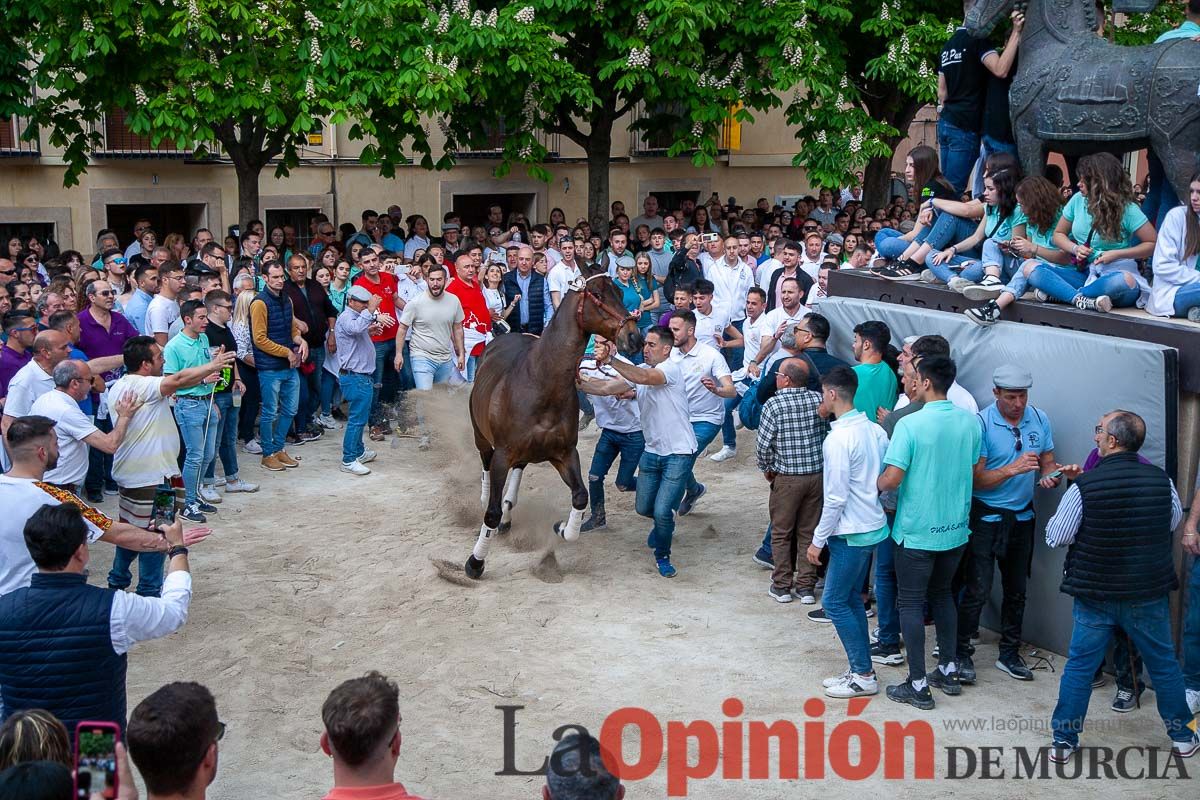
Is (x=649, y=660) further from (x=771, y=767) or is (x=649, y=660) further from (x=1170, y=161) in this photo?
(x=1170, y=161)

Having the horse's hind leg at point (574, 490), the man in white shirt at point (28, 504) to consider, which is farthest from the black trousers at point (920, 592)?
the man in white shirt at point (28, 504)

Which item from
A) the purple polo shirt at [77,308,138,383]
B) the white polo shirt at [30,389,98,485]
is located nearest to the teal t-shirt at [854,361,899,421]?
the white polo shirt at [30,389,98,485]

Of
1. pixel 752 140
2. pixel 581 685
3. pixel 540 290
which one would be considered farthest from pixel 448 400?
pixel 752 140

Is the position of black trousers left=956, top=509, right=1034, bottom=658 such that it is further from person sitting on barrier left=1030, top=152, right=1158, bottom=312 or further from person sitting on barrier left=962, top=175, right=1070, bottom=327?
person sitting on barrier left=1030, top=152, right=1158, bottom=312

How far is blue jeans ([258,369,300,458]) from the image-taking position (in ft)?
37.7

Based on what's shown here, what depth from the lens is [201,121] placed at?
14203mm

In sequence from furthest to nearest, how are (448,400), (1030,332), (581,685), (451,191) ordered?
(451,191) < (448,400) < (1030,332) < (581,685)

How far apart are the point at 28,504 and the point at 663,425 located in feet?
14.3

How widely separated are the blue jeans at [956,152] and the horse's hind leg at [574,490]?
358 centimetres

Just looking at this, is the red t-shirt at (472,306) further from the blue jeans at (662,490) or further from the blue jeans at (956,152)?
the blue jeans at (956,152)

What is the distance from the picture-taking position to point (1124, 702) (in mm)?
6785

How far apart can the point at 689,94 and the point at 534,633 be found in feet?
34.4

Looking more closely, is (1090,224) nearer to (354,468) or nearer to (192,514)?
(354,468)

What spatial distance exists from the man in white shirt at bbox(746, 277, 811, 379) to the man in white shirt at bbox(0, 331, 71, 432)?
530 cm
